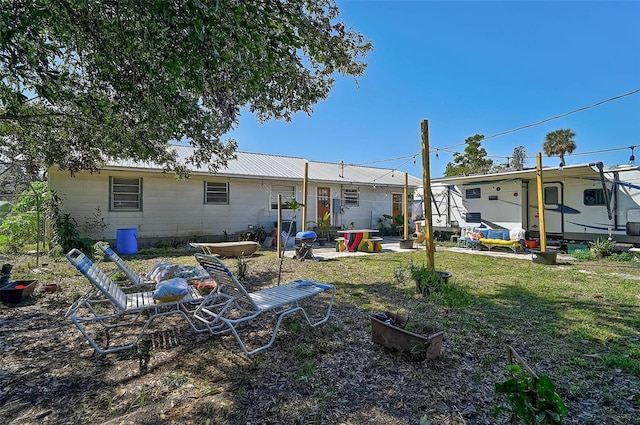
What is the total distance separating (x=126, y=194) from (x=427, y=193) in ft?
34.6

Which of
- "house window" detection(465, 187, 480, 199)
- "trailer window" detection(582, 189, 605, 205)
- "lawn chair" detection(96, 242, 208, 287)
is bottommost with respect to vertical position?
"lawn chair" detection(96, 242, 208, 287)

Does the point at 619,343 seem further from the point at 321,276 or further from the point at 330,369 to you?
the point at 321,276

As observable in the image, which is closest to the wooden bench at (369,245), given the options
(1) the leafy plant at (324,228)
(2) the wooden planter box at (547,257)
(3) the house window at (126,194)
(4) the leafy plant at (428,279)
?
(1) the leafy plant at (324,228)

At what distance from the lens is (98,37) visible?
3.69 metres

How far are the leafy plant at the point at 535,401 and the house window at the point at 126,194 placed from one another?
1235cm

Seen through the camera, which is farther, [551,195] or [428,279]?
[551,195]

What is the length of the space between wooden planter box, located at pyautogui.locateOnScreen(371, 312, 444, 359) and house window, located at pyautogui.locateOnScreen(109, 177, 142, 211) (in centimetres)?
1089

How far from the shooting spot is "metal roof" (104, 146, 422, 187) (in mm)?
12027

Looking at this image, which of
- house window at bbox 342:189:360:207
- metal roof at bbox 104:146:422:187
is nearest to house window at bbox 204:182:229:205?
metal roof at bbox 104:146:422:187

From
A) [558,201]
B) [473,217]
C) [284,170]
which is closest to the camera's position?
[558,201]

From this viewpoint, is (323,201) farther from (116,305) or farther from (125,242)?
(116,305)

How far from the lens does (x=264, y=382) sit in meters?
2.65

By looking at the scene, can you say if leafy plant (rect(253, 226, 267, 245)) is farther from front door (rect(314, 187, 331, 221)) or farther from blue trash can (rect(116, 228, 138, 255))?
blue trash can (rect(116, 228, 138, 255))

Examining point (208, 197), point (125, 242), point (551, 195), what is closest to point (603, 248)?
point (551, 195)
